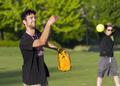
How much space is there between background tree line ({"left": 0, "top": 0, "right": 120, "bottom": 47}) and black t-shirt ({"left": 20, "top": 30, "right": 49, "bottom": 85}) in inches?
1839

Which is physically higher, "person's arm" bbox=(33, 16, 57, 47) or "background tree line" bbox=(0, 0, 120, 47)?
"person's arm" bbox=(33, 16, 57, 47)

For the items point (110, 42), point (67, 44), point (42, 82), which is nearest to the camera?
point (42, 82)

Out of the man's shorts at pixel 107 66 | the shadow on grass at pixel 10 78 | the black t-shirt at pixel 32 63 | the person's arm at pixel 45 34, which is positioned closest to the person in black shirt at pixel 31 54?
the black t-shirt at pixel 32 63

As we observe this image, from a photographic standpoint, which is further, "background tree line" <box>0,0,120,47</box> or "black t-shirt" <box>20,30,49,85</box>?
"background tree line" <box>0,0,120,47</box>

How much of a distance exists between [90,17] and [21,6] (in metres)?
8.57

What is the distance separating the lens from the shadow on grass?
17.6 m

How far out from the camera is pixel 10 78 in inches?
773

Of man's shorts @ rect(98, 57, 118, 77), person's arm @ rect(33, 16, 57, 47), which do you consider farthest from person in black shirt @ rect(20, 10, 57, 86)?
man's shorts @ rect(98, 57, 118, 77)

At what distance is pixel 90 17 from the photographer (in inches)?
2330

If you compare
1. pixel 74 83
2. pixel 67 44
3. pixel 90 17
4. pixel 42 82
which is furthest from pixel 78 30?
pixel 42 82

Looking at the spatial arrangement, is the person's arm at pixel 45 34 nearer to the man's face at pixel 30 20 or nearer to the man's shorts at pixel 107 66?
the man's face at pixel 30 20

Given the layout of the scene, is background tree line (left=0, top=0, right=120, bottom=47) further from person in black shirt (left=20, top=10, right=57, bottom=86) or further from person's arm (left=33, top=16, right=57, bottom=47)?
person's arm (left=33, top=16, right=57, bottom=47)

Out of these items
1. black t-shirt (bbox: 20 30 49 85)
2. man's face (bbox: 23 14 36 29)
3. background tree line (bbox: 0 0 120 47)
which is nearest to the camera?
man's face (bbox: 23 14 36 29)

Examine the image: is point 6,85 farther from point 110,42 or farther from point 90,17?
point 90,17
